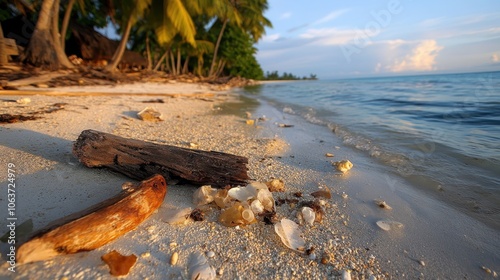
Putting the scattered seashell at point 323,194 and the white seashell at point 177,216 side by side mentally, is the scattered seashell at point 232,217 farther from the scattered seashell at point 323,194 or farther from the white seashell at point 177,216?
the scattered seashell at point 323,194

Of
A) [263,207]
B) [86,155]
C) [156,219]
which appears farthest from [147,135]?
[263,207]

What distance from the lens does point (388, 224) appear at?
157 centimetres

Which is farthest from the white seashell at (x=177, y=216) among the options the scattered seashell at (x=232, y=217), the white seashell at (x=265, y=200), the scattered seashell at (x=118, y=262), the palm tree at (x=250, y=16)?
the palm tree at (x=250, y=16)

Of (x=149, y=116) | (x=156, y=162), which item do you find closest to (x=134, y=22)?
(x=149, y=116)

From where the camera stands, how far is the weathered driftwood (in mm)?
982

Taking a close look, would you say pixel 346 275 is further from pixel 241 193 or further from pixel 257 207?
pixel 241 193

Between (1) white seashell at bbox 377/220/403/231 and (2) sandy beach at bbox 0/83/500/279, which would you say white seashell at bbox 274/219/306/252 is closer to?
(2) sandy beach at bbox 0/83/500/279

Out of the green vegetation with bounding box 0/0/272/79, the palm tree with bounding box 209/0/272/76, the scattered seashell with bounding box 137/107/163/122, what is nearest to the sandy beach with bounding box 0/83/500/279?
the scattered seashell with bounding box 137/107/163/122

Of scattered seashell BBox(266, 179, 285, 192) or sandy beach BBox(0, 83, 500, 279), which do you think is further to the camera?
scattered seashell BBox(266, 179, 285, 192)

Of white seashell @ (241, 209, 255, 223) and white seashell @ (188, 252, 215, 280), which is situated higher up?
white seashell @ (241, 209, 255, 223)

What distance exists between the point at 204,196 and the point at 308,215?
27.2 inches

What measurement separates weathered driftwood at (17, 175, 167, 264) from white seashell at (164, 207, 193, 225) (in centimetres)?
10

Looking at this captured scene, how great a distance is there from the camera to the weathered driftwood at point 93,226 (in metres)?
0.98

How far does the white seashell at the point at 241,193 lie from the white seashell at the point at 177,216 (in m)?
0.28
